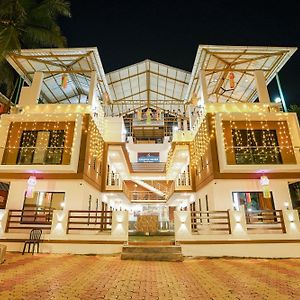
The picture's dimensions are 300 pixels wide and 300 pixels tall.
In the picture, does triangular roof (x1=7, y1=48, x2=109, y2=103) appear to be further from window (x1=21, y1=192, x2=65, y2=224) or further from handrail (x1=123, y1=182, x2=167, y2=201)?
handrail (x1=123, y1=182, x2=167, y2=201)

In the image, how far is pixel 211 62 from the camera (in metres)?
16.1

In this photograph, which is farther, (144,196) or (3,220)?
(144,196)

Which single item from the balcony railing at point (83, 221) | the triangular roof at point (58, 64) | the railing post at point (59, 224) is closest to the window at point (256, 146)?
the balcony railing at point (83, 221)

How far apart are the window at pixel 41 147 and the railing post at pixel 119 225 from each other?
523cm

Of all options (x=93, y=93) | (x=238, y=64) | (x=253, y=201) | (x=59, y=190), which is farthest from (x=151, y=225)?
(x=238, y=64)

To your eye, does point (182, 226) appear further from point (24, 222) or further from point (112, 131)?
point (112, 131)

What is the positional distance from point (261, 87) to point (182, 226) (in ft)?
36.9

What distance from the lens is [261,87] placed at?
50.4 ft

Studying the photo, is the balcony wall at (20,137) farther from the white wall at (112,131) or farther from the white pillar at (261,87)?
the white pillar at (261,87)

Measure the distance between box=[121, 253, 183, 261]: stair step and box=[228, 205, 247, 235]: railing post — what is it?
9.37ft

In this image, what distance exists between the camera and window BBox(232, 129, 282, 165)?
13.2 m

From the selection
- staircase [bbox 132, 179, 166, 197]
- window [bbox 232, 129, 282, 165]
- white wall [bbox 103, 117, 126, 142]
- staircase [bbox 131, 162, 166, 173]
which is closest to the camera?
window [bbox 232, 129, 282, 165]

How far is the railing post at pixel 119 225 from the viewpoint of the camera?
10180 mm

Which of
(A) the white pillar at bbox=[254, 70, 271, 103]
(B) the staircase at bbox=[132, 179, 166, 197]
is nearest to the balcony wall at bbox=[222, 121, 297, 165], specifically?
(A) the white pillar at bbox=[254, 70, 271, 103]
